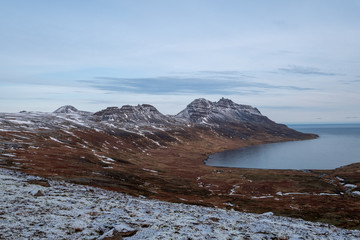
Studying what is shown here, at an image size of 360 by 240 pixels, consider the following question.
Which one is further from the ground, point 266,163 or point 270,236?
point 270,236

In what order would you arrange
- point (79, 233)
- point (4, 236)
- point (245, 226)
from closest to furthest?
point (4, 236), point (79, 233), point (245, 226)

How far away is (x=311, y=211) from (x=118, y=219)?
5207 centimetres

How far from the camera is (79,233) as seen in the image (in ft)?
59.2

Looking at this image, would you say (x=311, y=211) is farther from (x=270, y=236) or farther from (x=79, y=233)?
(x=79, y=233)

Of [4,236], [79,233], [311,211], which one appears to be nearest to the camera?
[4,236]

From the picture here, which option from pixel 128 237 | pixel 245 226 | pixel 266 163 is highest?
pixel 128 237

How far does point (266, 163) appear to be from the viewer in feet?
552

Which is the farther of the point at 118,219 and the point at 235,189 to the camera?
the point at 235,189

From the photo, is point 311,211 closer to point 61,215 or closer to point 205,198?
point 205,198

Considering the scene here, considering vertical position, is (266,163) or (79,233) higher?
(79,233)

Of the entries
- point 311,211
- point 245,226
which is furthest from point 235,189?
point 245,226

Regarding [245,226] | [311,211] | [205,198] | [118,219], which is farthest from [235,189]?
[118,219]

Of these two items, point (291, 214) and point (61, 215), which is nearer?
point (61, 215)

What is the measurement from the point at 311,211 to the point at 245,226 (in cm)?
4235
